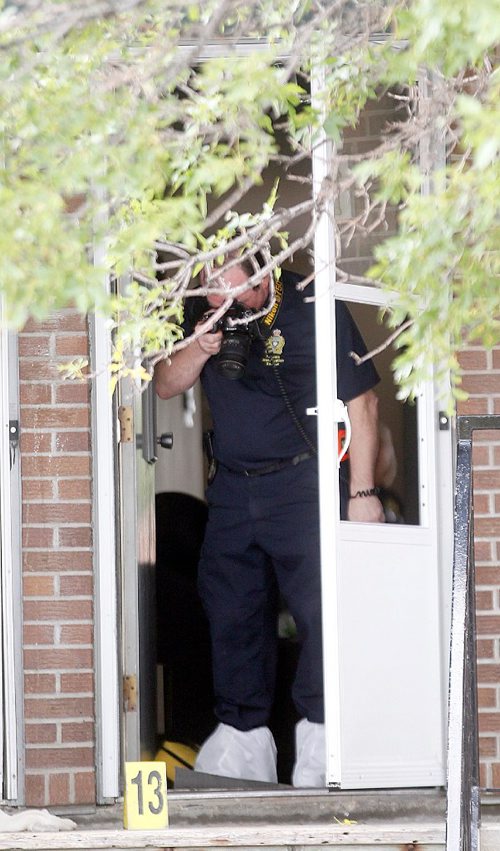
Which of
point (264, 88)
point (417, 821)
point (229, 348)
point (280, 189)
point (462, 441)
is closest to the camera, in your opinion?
point (264, 88)

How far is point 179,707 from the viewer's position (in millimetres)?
5508

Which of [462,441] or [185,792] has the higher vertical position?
Answer: [462,441]

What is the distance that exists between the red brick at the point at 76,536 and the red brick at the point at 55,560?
0.09 ft

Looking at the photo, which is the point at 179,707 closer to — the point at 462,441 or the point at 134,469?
the point at 134,469

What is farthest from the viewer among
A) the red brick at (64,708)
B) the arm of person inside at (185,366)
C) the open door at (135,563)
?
the arm of person inside at (185,366)

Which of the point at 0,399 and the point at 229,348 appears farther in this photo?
the point at 229,348

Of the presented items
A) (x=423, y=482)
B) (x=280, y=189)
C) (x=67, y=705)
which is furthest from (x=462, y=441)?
(x=280, y=189)

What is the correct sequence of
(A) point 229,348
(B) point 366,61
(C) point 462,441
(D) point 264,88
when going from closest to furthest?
(D) point 264,88
(B) point 366,61
(C) point 462,441
(A) point 229,348

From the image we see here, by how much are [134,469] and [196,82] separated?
2.44 meters

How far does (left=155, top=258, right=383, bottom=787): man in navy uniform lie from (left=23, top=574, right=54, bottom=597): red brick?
0.83 m

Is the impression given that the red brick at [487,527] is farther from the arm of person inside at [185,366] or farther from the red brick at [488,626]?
the arm of person inside at [185,366]

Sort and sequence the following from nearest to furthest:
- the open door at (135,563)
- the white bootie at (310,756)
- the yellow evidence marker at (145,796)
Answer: the yellow evidence marker at (145,796), the open door at (135,563), the white bootie at (310,756)

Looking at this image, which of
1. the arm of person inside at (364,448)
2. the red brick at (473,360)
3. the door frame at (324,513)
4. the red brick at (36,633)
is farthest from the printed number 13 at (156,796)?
the red brick at (473,360)

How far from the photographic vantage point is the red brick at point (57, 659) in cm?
420
